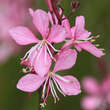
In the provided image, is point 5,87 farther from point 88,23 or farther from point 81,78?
point 88,23

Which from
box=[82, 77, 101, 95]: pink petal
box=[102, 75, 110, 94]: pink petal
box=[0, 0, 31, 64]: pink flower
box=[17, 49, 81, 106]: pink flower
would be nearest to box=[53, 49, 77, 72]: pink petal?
box=[17, 49, 81, 106]: pink flower

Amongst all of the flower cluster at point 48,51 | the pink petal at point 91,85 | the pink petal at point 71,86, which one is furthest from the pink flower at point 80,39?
the pink petal at point 91,85

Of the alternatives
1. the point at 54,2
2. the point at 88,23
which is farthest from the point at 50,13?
the point at 88,23

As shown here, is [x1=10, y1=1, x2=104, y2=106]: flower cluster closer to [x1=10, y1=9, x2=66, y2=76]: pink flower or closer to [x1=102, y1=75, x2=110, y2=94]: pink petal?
[x1=10, y1=9, x2=66, y2=76]: pink flower

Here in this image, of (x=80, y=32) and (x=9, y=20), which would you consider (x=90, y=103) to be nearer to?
(x=9, y=20)

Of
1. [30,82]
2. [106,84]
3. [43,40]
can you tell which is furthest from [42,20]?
[106,84]
